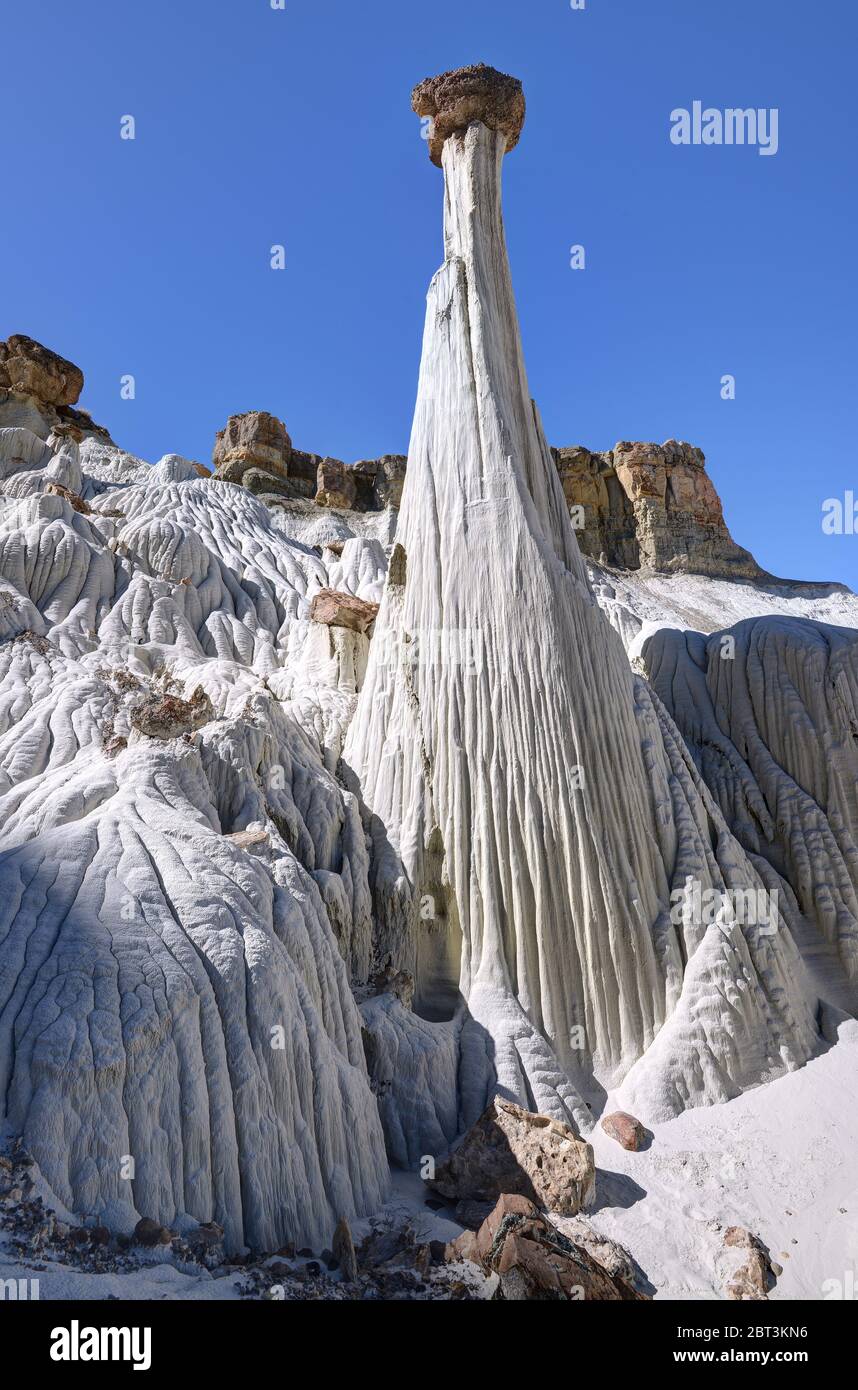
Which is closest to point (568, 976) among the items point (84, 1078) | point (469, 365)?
point (84, 1078)

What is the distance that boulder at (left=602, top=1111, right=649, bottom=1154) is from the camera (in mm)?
8523

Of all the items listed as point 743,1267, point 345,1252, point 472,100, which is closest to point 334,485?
point 472,100

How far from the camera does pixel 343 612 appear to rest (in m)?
15.4

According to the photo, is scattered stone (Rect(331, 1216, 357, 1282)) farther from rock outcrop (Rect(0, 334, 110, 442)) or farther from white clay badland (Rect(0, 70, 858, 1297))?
rock outcrop (Rect(0, 334, 110, 442))

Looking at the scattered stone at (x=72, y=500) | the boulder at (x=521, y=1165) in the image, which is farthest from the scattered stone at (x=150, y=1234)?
the scattered stone at (x=72, y=500)

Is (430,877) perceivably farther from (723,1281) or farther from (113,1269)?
(113,1269)

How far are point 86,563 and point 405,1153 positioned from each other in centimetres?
1118

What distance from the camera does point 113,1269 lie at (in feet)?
14.6

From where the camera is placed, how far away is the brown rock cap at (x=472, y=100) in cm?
1514

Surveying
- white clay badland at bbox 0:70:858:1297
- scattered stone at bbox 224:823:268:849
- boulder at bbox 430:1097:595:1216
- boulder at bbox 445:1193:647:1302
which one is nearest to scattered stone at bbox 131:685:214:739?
white clay badland at bbox 0:70:858:1297

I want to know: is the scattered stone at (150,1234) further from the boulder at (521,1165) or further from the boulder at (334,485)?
the boulder at (334,485)

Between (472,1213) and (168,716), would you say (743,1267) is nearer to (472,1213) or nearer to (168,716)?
(472,1213)

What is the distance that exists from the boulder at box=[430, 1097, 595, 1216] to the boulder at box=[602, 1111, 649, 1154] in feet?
3.39

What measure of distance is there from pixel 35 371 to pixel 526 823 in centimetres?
2851
